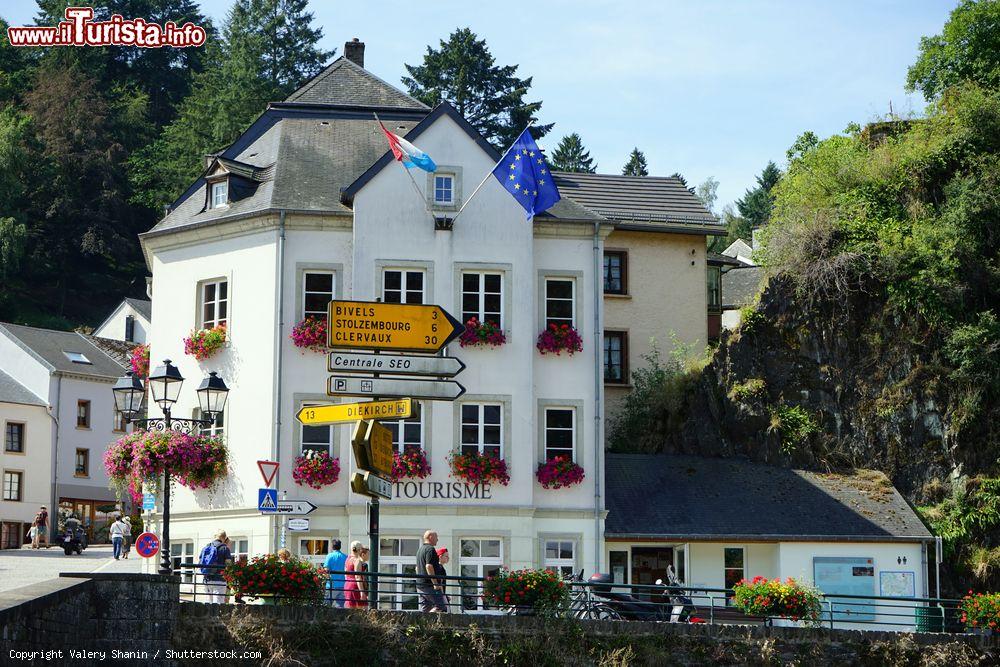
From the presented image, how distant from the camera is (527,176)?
3244 centimetres

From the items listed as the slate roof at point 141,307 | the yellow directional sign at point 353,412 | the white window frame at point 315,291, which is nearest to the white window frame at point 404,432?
the white window frame at point 315,291

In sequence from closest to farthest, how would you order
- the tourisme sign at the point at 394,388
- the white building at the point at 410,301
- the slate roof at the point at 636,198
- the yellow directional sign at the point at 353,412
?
the yellow directional sign at the point at 353,412 < the tourisme sign at the point at 394,388 < the white building at the point at 410,301 < the slate roof at the point at 636,198

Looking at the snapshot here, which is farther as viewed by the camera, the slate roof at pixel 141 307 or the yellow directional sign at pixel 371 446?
the slate roof at pixel 141 307

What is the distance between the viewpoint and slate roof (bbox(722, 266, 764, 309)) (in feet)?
192

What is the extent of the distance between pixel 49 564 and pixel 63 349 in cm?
2565

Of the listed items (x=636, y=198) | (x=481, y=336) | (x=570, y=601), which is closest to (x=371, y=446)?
(x=570, y=601)

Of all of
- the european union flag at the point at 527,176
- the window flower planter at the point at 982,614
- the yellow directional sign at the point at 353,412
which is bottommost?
the window flower planter at the point at 982,614

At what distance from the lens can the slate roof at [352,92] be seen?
1527 inches

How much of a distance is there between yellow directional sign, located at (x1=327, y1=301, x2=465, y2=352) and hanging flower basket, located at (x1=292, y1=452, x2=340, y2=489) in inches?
512

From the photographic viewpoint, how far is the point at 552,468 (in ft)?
110

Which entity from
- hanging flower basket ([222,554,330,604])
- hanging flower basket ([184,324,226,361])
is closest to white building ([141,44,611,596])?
hanging flower basket ([184,324,226,361])

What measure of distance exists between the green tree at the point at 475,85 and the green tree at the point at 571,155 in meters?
21.7

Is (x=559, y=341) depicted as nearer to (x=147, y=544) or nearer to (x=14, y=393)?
(x=147, y=544)

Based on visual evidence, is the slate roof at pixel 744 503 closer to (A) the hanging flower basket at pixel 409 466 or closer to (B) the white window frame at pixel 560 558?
(B) the white window frame at pixel 560 558
